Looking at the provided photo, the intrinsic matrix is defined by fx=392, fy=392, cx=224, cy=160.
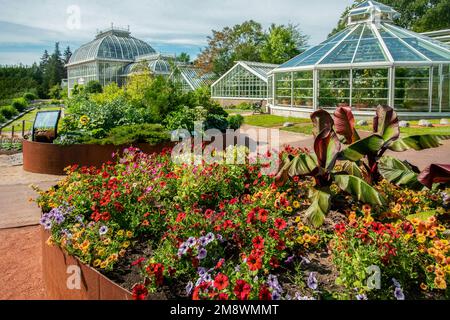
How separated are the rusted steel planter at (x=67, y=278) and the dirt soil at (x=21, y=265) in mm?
185

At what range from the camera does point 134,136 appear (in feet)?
28.6

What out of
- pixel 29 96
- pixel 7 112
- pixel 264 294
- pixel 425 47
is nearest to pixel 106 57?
pixel 29 96

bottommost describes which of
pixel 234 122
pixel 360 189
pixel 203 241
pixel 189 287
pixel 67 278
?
pixel 67 278

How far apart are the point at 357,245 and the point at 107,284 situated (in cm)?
183

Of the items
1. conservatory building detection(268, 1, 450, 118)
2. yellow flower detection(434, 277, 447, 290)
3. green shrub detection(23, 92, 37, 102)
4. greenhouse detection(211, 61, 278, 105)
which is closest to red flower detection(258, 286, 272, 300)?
yellow flower detection(434, 277, 447, 290)

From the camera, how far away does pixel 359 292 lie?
243 cm

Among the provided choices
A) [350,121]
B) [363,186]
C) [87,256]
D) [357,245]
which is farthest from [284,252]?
[350,121]

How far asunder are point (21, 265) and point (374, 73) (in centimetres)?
1709

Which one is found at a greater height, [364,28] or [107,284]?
[364,28]

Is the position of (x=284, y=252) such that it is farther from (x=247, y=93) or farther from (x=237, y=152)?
(x=247, y=93)

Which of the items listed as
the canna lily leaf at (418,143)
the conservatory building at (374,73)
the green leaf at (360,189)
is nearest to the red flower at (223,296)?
the green leaf at (360,189)

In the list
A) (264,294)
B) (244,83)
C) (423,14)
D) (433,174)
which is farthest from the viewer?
→ (423,14)

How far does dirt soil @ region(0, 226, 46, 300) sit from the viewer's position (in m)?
3.66

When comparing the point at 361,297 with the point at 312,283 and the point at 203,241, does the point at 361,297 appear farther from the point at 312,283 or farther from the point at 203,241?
the point at 203,241
